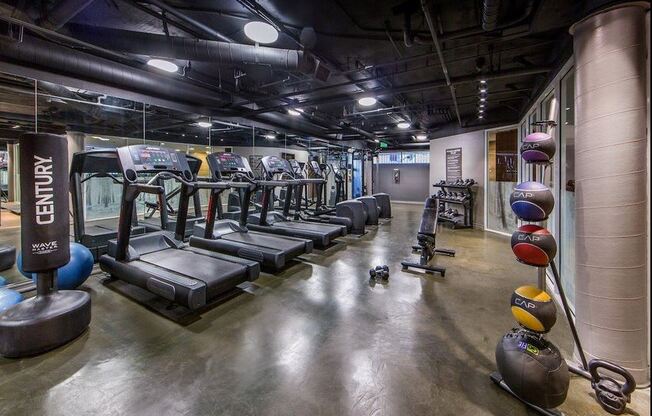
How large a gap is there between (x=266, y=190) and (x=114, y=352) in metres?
3.64

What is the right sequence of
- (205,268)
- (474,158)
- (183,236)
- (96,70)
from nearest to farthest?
(205,268) → (96,70) → (183,236) → (474,158)

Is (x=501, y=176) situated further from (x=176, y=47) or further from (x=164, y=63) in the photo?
(x=164, y=63)

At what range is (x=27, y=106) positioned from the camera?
5266mm

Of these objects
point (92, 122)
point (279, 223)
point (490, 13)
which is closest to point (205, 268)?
point (279, 223)

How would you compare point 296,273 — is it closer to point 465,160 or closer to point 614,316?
point 614,316

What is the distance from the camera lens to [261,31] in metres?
3.06

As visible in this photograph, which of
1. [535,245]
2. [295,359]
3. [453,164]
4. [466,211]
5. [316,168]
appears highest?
[453,164]

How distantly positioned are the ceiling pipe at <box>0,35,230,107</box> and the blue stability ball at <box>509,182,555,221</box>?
17.9 ft

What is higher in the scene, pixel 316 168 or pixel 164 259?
pixel 316 168

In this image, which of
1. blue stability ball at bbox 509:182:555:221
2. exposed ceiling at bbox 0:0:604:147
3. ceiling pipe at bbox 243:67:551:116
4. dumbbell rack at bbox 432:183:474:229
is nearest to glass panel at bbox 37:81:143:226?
exposed ceiling at bbox 0:0:604:147

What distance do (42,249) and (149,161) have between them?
155cm

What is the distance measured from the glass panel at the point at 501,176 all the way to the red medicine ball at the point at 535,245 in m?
5.64

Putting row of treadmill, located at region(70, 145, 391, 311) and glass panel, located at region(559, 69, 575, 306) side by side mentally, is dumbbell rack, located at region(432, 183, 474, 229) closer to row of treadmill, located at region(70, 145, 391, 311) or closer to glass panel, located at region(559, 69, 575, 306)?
row of treadmill, located at region(70, 145, 391, 311)

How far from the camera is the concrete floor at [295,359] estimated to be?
1.78m
